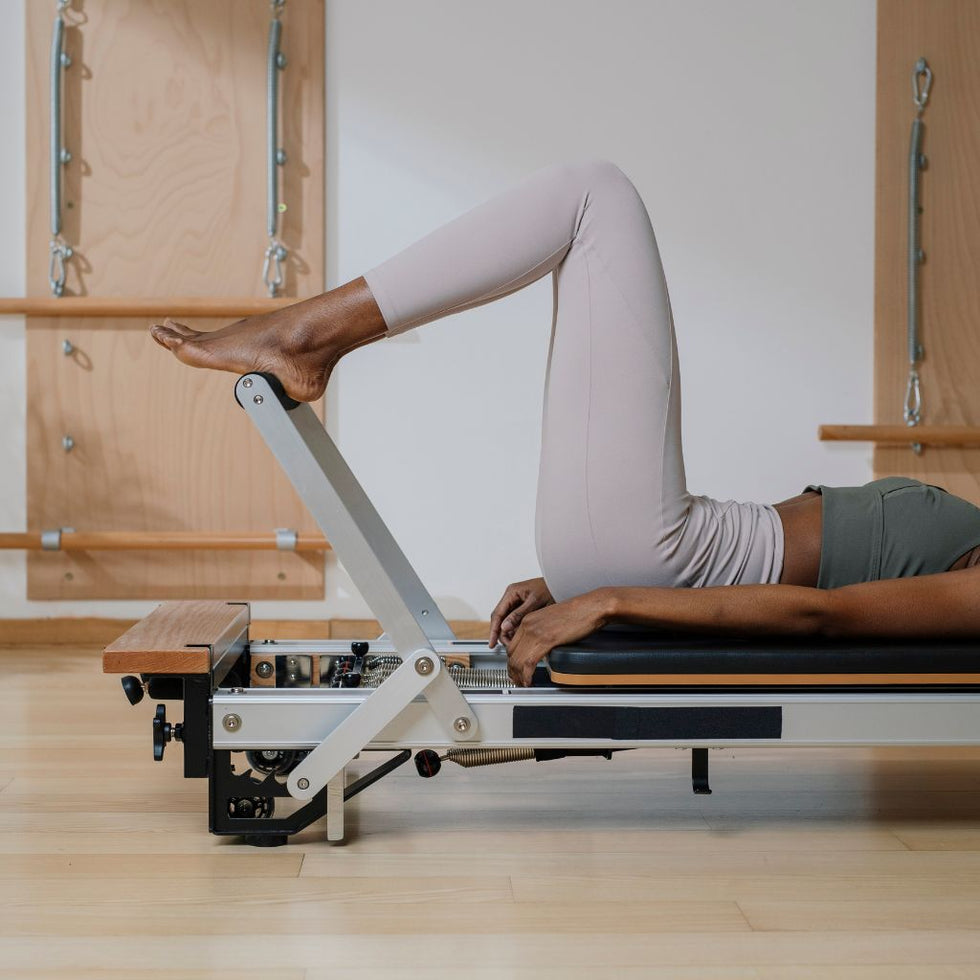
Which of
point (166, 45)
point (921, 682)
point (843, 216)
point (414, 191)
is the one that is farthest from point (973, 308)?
point (166, 45)

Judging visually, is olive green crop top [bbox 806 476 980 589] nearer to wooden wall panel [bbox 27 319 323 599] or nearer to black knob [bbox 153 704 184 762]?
black knob [bbox 153 704 184 762]

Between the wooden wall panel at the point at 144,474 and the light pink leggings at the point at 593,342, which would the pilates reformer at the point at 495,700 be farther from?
the wooden wall panel at the point at 144,474

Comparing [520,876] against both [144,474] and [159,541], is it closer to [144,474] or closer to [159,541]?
[159,541]

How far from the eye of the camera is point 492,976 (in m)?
0.92

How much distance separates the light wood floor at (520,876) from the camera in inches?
37.5

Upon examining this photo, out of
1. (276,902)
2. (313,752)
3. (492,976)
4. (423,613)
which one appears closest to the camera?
(492,976)

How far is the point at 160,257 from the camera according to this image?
260 centimetres

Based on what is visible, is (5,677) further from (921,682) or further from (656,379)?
(921,682)

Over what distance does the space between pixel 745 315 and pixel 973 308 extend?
53 cm

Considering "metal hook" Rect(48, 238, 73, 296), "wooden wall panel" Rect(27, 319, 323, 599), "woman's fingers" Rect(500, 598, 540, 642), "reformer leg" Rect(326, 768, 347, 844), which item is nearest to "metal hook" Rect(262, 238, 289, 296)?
"wooden wall panel" Rect(27, 319, 323, 599)

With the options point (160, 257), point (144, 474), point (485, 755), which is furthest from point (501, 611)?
point (160, 257)

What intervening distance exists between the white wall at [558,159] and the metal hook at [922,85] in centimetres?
11

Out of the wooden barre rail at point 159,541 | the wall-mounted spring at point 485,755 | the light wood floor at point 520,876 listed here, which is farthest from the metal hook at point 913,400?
the wall-mounted spring at point 485,755

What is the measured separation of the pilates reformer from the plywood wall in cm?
140
